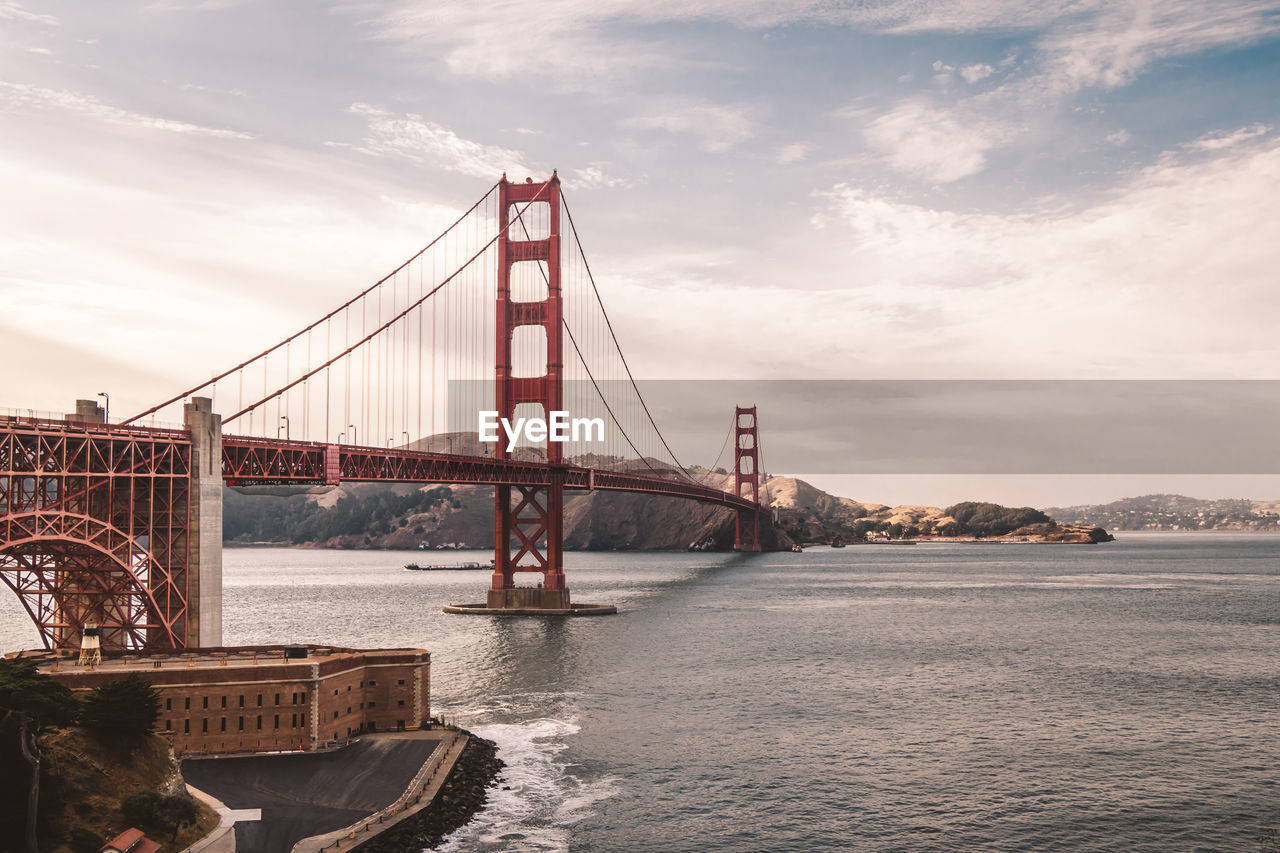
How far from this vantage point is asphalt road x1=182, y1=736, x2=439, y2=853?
1264 inches

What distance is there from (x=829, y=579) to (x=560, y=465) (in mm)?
62113

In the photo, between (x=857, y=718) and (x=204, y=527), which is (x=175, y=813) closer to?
(x=204, y=527)

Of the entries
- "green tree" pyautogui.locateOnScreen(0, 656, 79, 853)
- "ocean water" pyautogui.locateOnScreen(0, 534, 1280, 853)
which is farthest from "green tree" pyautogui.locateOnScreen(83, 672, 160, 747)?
"ocean water" pyautogui.locateOnScreen(0, 534, 1280, 853)

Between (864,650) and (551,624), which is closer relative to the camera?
(864,650)

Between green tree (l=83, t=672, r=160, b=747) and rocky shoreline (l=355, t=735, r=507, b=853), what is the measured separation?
8.03 meters

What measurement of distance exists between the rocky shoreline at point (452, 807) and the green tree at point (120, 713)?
8030 mm

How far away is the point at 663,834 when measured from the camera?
34000 millimetres

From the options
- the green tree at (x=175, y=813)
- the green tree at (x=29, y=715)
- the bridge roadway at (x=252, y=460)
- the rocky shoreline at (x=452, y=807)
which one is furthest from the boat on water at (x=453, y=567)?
the green tree at (x=175, y=813)

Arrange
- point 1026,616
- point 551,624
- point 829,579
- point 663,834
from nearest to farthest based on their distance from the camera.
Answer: point 663,834
point 551,624
point 1026,616
point 829,579

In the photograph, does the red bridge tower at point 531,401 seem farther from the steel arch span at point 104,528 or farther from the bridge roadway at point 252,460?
the steel arch span at point 104,528

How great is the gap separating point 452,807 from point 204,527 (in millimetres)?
21502

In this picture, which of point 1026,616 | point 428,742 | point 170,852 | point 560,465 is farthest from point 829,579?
point 170,852

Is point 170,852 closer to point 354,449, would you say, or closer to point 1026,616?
point 354,449

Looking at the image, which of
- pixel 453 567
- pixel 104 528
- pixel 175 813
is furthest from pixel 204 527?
pixel 453 567
